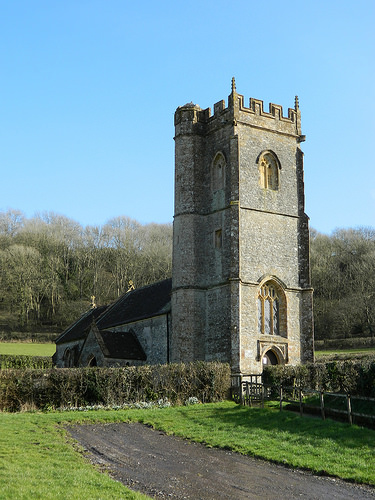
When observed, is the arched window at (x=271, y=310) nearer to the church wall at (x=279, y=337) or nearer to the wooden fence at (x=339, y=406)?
the church wall at (x=279, y=337)

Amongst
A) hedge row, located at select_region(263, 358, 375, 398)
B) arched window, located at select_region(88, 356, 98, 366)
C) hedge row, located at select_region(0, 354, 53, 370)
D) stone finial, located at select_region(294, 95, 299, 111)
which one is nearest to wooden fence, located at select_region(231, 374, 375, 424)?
hedge row, located at select_region(263, 358, 375, 398)

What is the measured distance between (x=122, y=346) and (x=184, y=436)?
609 inches

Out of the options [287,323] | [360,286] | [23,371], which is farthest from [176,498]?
[360,286]

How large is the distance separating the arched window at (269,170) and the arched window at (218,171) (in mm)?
1945

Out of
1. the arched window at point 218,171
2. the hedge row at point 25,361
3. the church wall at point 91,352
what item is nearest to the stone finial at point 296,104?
the arched window at point 218,171

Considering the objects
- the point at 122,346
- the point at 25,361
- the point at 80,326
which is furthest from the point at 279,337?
the point at 25,361

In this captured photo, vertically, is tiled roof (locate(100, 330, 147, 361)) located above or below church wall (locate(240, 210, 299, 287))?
below

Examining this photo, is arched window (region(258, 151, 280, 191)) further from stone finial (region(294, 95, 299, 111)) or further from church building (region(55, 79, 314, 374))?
stone finial (region(294, 95, 299, 111))

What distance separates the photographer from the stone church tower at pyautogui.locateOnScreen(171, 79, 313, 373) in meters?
29.4

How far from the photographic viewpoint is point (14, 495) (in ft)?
32.0

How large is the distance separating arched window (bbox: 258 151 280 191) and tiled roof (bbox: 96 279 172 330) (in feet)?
26.8

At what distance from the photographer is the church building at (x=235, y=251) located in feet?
96.7

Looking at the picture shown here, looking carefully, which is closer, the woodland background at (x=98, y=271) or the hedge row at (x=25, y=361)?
the hedge row at (x=25, y=361)

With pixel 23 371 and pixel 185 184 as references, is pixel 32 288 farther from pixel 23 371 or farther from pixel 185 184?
pixel 23 371
